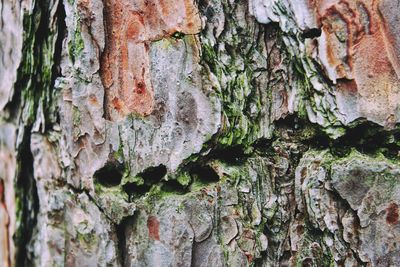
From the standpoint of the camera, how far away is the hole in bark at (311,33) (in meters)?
0.87

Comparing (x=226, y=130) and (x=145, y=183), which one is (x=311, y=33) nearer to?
(x=226, y=130)

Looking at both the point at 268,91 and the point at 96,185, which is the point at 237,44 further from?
the point at 96,185

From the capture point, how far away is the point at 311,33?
874mm

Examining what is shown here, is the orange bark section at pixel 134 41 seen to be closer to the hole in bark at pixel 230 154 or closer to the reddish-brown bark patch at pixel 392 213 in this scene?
the hole in bark at pixel 230 154

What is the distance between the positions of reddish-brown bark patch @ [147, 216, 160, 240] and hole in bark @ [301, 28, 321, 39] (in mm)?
384

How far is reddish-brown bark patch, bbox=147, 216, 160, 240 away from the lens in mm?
923

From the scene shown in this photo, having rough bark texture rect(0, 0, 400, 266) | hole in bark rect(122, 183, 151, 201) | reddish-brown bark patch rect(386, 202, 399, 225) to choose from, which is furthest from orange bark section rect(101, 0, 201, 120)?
reddish-brown bark patch rect(386, 202, 399, 225)

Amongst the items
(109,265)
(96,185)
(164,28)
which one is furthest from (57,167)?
(164,28)

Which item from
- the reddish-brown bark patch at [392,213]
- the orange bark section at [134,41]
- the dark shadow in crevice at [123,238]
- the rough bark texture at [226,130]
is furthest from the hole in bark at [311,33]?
the dark shadow in crevice at [123,238]

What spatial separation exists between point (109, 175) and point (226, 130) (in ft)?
0.72

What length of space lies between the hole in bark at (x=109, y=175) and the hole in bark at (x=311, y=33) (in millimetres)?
377

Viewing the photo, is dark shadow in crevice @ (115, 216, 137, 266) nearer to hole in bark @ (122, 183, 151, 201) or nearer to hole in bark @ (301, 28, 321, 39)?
hole in bark @ (122, 183, 151, 201)

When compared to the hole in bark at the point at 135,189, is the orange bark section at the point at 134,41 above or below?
above

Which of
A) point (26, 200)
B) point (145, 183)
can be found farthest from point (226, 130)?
point (26, 200)
